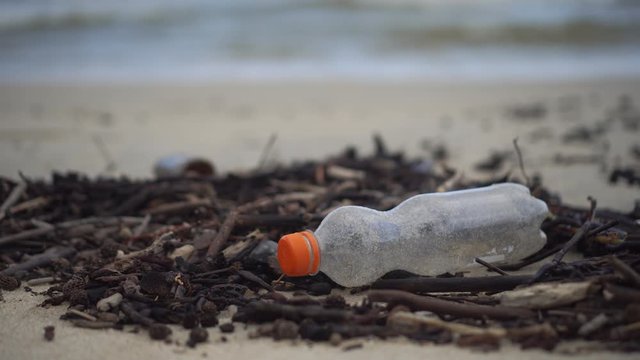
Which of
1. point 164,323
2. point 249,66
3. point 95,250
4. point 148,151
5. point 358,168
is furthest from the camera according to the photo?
point 249,66

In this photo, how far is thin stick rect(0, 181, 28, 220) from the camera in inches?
162

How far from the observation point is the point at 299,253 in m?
2.71

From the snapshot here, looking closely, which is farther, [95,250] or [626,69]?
[626,69]

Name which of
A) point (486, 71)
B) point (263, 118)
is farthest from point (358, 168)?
point (486, 71)

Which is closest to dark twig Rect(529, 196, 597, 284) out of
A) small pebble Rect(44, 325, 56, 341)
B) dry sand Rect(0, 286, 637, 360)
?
dry sand Rect(0, 286, 637, 360)

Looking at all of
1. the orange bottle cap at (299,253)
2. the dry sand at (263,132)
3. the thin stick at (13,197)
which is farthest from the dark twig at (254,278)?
the thin stick at (13,197)

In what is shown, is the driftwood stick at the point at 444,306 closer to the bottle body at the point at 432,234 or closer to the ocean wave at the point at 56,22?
the bottle body at the point at 432,234

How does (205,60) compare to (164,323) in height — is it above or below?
above

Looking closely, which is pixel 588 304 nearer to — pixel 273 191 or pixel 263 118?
pixel 273 191

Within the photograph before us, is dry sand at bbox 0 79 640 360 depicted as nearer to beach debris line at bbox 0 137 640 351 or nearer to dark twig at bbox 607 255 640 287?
beach debris line at bbox 0 137 640 351

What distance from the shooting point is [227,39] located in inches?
753

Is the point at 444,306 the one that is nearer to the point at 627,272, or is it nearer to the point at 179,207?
the point at 627,272

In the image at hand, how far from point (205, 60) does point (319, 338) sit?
15.1 meters

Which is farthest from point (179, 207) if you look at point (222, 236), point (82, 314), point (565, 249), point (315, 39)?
point (315, 39)
